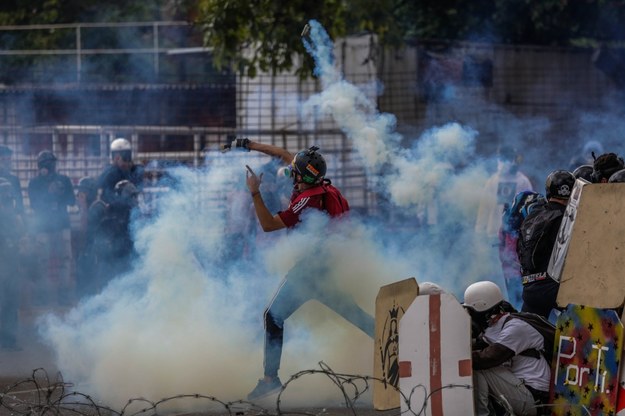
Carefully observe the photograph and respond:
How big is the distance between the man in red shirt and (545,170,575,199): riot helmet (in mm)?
1437

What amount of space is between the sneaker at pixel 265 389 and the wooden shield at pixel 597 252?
89.9 inches

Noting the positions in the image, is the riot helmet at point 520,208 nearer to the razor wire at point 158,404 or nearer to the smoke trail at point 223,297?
the smoke trail at point 223,297

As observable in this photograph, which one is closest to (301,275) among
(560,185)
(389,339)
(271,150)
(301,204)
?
(301,204)

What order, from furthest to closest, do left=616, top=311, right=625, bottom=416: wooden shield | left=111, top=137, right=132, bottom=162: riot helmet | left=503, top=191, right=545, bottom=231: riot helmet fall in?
left=111, top=137, right=132, bottom=162: riot helmet
left=503, top=191, right=545, bottom=231: riot helmet
left=616, top=311, right=625, bottom=416: wooden shield

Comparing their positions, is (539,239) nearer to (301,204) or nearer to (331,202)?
(331,202)

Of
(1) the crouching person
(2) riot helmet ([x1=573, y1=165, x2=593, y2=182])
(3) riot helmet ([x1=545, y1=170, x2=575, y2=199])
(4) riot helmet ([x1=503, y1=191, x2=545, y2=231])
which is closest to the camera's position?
(1) the crouching person

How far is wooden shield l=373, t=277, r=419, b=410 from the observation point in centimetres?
632

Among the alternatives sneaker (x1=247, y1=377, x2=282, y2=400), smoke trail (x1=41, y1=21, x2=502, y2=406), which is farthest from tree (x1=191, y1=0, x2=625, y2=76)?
sneaker (x1=247, y1=377, x2=282, y2=400)

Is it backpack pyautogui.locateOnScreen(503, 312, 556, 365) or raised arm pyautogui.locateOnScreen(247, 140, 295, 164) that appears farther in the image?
raised arm pyautogui.locateOnScreen(247, 140, 295, 164)

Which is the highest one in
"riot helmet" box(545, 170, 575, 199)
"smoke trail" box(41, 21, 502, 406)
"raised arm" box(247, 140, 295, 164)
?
"raised arm" box(247, 140, 295, 164)

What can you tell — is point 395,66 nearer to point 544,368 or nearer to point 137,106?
point 137,106

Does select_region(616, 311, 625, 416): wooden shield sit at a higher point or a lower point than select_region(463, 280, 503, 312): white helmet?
lower

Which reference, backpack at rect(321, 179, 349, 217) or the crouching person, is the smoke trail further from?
the crouching person

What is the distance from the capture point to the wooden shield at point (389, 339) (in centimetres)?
632
